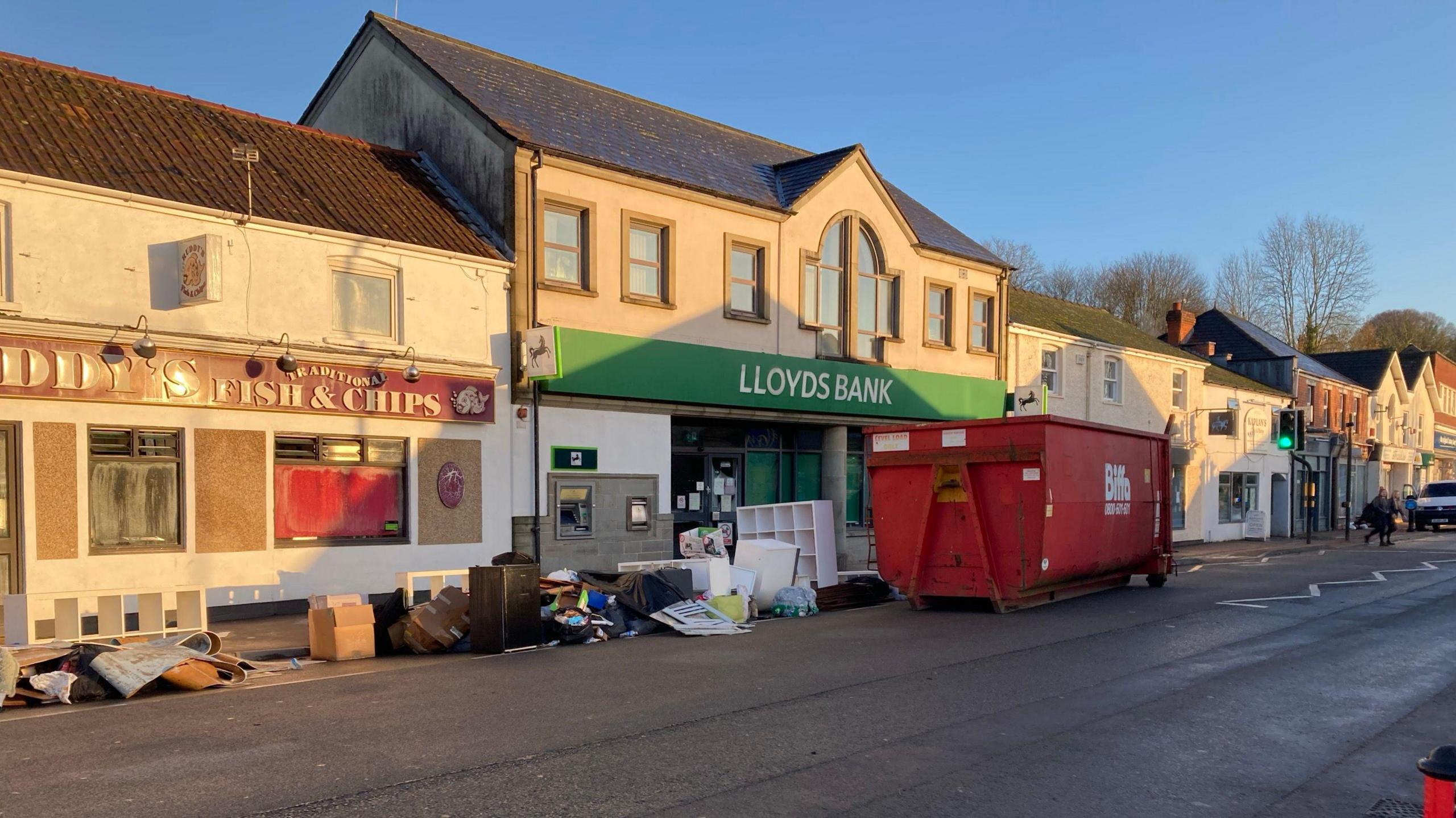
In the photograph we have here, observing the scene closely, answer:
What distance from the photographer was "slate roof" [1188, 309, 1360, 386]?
43938 millimetres

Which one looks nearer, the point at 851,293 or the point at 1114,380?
the point at 851,293

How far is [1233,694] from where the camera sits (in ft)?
29.7

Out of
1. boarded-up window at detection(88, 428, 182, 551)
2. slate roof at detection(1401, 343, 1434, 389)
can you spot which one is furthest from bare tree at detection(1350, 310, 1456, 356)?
boarded-up window at detection(88, 428, 182, 551)

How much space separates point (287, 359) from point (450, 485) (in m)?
3.26

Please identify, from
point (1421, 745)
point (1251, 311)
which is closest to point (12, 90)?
point (1421, 745)

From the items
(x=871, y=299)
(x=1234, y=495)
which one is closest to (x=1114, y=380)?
(x=1234, y=495)

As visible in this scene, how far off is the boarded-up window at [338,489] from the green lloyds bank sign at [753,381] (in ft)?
9.80

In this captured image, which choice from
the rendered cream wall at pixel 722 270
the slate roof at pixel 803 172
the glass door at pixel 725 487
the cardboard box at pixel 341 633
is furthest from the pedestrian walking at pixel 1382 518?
the cardboard box at pixel 341 633

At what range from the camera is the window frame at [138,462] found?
12.8 m

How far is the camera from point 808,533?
58.2 feet

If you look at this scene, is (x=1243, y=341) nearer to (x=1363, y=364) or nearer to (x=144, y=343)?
(x=1363, y=364)

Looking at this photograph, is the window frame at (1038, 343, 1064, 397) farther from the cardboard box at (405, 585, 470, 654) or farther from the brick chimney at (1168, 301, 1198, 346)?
the cardboard box at (405, 585, 470, 654)

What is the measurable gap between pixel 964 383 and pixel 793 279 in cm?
639

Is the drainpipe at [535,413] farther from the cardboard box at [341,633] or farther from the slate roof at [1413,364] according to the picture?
the slate roof at [1413,364]
